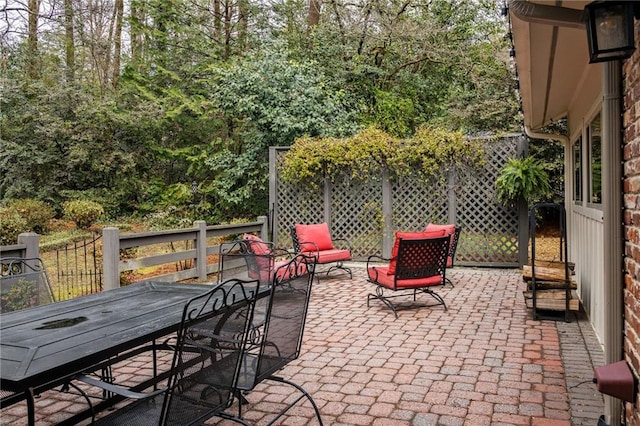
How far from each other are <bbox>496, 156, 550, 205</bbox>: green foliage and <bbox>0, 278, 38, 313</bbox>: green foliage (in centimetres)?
669

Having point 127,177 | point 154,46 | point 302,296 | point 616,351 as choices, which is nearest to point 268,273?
point 302,296

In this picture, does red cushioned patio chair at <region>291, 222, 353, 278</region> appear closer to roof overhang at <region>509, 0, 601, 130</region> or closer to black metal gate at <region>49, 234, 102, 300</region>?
black metal gate at <region>49, 234, 102, 300</region>

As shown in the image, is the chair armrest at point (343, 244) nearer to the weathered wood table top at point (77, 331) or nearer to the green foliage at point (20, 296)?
the weathered wood table top at point (77, 331)

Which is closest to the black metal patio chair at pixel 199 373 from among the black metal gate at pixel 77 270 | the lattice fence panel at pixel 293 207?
the black metal gate at pixel 77 270

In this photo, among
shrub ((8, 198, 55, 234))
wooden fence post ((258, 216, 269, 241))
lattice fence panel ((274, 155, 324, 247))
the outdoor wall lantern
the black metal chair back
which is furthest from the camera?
shrub ((8, 198, 55, 234))

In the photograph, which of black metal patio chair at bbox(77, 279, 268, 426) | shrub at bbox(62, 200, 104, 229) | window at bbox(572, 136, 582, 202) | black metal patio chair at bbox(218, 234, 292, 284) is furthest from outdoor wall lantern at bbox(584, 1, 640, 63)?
shrub at bbox(62, 200, 104, 229)

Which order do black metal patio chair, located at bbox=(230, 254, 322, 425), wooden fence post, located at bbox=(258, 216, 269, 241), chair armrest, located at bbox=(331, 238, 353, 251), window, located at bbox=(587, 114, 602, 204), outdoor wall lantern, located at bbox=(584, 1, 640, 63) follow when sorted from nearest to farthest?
outdoor wall lantern, located at bbox=(584, 1, 640, 63) → black metal patio chair, located at bbox=(230, 254, 322, 425) → window, located at bbox=(587, 114, 602, 204) → wooden fence post, located at bbox=(258, 216, 269, 241) → chair armrest, located at bbox=(331, 238, 353, 251)

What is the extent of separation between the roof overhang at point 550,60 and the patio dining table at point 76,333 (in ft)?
7.31

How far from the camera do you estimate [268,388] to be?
10.7ft

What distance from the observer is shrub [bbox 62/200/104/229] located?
1233 cm

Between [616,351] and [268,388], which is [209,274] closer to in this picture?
[268,388]

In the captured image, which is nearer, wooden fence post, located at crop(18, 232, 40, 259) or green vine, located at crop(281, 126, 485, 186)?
wooden fence post, located at crop(18, 232, 40, 259)

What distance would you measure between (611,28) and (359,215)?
7453mm

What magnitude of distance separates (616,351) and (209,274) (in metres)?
6.24
